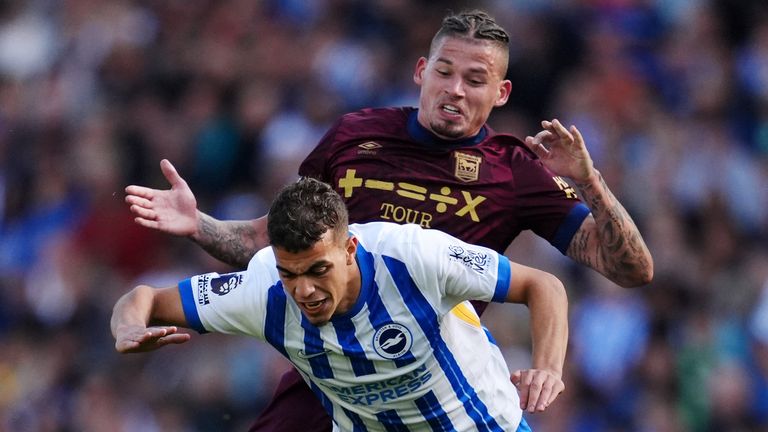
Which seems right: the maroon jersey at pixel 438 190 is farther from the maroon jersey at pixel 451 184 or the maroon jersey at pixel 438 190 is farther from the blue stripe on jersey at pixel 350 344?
the blue stripe on jersey at pixel 350 344

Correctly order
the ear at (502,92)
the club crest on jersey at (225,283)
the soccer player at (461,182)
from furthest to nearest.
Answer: the ear at (502,92)
the soccer player at (461,182)
the club crest on jersey at (225,283)

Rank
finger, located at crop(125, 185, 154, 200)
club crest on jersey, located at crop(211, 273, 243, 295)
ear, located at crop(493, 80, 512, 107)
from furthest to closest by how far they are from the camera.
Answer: ear, located at crop(493, 80, 512, 107), finger, located at crop(125, 185, 154, 200), club crest on jersey, located at crop(211, 273, 243, 295)

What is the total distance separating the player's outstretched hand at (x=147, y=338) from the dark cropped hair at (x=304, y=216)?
499 mm

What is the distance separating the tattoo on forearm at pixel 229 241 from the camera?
23.8ft

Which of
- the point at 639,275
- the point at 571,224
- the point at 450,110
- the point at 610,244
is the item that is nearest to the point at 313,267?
the point at 450,110

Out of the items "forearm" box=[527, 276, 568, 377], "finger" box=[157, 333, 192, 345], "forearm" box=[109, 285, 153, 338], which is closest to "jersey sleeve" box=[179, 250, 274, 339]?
"forearm" box=[109, 285, 153, 338]

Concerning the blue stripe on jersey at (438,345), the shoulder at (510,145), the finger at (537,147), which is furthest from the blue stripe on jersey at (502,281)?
the shoulder at (510,145)

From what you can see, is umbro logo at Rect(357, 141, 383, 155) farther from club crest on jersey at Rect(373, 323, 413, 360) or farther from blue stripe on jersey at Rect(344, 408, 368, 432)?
blue stripe on jersey at Rect(344, 408, 368, 432)

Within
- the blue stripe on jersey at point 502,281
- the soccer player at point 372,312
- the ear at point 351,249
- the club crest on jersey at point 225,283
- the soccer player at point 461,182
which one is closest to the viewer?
the soccer player at point 372,312

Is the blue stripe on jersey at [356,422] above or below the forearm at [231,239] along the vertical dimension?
below

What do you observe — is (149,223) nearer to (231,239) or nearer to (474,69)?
(231,239)

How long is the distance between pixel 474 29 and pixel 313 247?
5.35ft

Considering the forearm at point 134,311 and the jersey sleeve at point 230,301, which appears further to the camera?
the jersey sleeve at point 230,301

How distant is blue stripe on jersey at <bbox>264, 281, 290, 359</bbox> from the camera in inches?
248
